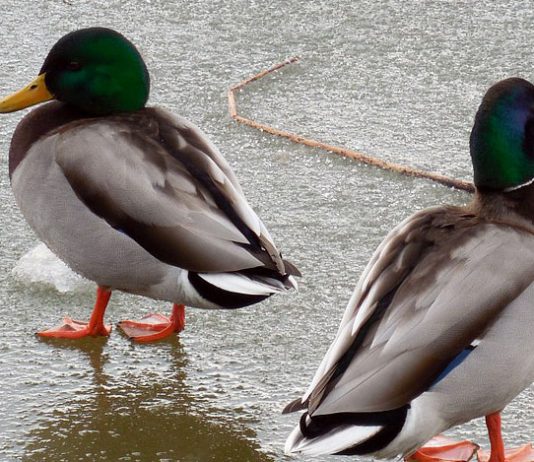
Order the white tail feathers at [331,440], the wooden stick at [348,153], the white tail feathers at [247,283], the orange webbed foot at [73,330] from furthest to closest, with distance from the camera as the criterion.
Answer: the wooden stick at [348,153], the orange webbed foot at [73,330], the white tail feathers at [247,283], the white tail feathers at [331,440]

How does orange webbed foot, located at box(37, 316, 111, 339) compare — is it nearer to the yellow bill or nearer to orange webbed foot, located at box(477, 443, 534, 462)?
the yellow bill

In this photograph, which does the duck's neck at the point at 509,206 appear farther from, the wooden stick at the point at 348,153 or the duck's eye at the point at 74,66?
the duck's eye at the point at 74,66

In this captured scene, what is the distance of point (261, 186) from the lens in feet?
15.0

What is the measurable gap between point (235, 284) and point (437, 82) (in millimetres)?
2196

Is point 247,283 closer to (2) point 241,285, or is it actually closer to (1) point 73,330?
(2) point 241,285

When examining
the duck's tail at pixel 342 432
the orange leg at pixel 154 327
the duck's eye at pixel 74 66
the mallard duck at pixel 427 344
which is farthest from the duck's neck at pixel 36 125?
the duck's tail at pixel 342 432

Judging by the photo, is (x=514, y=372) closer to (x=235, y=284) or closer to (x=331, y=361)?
(x=331, y=361)

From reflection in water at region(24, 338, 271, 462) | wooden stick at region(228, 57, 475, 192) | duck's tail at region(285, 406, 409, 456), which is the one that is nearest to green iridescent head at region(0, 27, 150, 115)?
reflection in water at region(24, 338, 271, 462)

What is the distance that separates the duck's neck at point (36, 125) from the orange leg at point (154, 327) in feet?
1.98

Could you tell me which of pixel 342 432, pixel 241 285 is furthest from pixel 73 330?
pixel 342 432

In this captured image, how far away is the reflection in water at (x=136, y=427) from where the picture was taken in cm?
317

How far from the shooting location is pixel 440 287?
2.88 metres

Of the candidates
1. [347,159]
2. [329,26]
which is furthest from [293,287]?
[329,26]

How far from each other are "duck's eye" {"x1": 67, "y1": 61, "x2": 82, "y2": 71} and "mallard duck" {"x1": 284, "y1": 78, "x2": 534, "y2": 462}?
1.29 m
